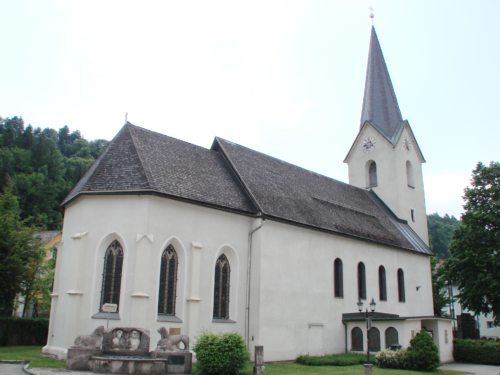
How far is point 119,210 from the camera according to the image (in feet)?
68.9

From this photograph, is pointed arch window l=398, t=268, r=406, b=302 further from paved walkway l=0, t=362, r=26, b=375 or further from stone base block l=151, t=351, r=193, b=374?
paved walkway l=0, t=362, r=26, b=375

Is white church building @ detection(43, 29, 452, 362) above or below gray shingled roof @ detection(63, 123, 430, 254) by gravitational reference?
below

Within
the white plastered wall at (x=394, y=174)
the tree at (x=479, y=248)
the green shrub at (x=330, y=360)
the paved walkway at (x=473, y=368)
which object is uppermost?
the white plastered wall at (x=394, y=174)

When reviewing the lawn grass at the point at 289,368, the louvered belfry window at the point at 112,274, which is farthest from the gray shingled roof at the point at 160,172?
the lawn grass at the point at 289,368

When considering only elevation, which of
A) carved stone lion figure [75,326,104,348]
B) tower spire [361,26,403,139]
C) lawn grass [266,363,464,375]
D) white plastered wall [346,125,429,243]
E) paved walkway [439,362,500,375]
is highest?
tower spire [361,26,403,139]

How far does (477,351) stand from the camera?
2784 centimetres

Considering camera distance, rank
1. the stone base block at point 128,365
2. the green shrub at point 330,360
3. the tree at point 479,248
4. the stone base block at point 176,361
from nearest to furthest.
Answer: the stone base block at point 128,365 → the stone base block at point 176,361 → the green shrub at point 330,360 → the tree at point 479,248

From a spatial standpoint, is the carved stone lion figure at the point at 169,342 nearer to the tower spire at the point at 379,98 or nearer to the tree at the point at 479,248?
the tree at the point at 479,248

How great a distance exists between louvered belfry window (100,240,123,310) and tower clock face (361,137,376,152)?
2475 centimetres

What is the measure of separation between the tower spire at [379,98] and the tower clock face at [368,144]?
43.2 inches

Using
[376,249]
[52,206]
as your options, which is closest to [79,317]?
[376,249]

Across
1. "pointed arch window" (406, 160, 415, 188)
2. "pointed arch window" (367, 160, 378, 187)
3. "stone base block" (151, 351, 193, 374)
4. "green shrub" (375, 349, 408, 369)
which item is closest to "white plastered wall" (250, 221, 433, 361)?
"green shrub" (375, 349, 408, 369)

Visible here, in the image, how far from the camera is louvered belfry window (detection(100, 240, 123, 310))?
802 inches

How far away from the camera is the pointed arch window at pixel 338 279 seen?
2756 centimetres
